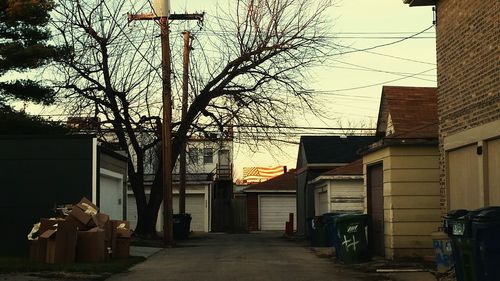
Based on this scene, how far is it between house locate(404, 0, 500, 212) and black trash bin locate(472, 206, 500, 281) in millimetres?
3179

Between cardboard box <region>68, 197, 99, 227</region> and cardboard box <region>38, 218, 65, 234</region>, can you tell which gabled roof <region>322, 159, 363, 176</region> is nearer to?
cardboard box <region>68, 197, 99, 227</region>

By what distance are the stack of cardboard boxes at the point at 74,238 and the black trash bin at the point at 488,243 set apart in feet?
33.0

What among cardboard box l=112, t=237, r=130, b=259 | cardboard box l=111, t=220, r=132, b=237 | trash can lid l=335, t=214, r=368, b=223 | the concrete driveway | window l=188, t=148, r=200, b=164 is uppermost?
window l=188, t=148, r=200, b=164

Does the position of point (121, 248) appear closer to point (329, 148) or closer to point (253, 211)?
point (329, 148)

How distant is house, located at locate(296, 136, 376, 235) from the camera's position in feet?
107

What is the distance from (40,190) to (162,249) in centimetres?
554

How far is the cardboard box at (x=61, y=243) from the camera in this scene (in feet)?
50.6

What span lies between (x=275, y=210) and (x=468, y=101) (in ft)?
116

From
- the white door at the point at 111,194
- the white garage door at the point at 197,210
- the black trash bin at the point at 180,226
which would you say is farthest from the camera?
the white garage door at the point at 197,210

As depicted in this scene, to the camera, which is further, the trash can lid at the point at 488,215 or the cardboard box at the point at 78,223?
the cardboard box at the point at 78,223

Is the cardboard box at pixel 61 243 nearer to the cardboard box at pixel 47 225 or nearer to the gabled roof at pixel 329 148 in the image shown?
the cardboard box at pixel 47 225

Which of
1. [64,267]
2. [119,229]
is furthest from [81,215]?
[119,229]

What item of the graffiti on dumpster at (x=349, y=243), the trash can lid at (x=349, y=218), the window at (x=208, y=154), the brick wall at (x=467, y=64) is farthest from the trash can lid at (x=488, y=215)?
the window at (x=208, y=154)

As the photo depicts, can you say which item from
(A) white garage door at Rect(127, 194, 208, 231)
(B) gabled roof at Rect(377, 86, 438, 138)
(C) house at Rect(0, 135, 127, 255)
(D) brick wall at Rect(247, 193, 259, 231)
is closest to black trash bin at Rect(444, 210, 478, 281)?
(B) gabled roof at Rect(377, 86, 438, 138)
